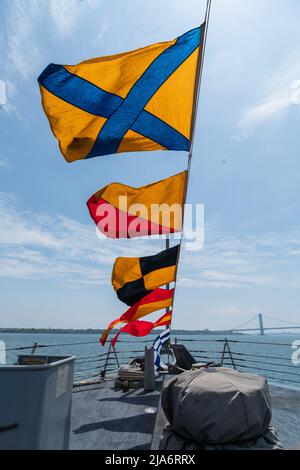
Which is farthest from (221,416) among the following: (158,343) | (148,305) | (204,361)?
(204,361)

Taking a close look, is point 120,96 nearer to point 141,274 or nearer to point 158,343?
point 141,274

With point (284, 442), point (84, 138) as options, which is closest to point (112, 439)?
point (284, 442)

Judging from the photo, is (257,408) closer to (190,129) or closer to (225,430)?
(225,430)

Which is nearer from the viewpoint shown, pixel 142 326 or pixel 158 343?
pixel 158 343

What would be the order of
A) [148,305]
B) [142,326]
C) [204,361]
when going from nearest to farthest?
[148,305], [142,326], [204,361]

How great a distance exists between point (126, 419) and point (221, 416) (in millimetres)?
3735

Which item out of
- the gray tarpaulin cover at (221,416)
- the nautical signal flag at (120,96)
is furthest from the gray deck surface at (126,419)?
the nautical signal flag at (120,96)

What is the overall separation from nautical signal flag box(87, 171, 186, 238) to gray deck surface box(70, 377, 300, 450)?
386 cm

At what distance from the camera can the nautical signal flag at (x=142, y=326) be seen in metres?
9.44

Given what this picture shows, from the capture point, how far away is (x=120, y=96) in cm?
558

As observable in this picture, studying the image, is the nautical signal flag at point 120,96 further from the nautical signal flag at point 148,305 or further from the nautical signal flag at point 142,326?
the nautical signal flag at point 142,326
